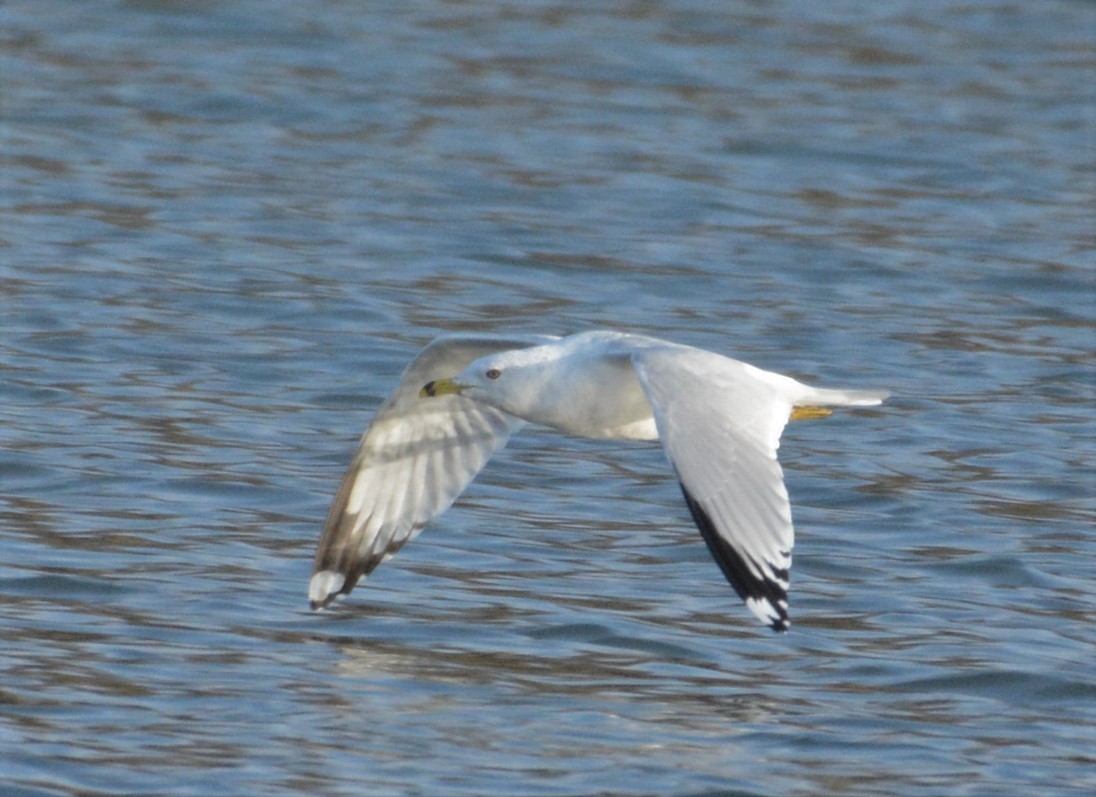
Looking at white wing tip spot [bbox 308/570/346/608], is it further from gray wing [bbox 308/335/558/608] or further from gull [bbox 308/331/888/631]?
gray wing [bbox 308/335/558/608]

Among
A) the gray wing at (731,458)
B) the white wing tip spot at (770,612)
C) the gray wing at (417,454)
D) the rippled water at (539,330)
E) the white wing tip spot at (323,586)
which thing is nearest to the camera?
the white wing tip spot at (770,612)

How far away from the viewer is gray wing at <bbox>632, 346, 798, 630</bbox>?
695cm

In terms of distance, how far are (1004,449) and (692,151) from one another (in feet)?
23.7

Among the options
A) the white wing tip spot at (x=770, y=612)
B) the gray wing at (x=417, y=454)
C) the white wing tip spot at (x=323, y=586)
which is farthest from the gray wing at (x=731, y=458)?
the white wing tip spot at (x=323, y=586)

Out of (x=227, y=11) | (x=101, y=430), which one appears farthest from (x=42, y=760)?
(x=227, y=11)

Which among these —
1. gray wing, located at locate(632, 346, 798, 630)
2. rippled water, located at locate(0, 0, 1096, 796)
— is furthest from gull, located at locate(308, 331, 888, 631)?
rippled water, located at locate(0, 0, 1096, 796)

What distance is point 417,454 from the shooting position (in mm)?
8859

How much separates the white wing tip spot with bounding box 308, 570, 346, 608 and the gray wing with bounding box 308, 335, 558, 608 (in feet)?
0.82

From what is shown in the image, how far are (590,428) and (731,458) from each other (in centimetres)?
98

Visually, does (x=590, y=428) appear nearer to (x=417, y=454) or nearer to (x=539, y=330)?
(x=417, y=454)

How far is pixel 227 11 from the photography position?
2077 cm

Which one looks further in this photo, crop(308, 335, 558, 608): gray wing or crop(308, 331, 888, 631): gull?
crop(308, 335, 558, 608): gray wing

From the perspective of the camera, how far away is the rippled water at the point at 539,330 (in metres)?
7.05

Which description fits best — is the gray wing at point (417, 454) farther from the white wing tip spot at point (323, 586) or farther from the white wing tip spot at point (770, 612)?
the white wing tip spot at point (770, 612)
